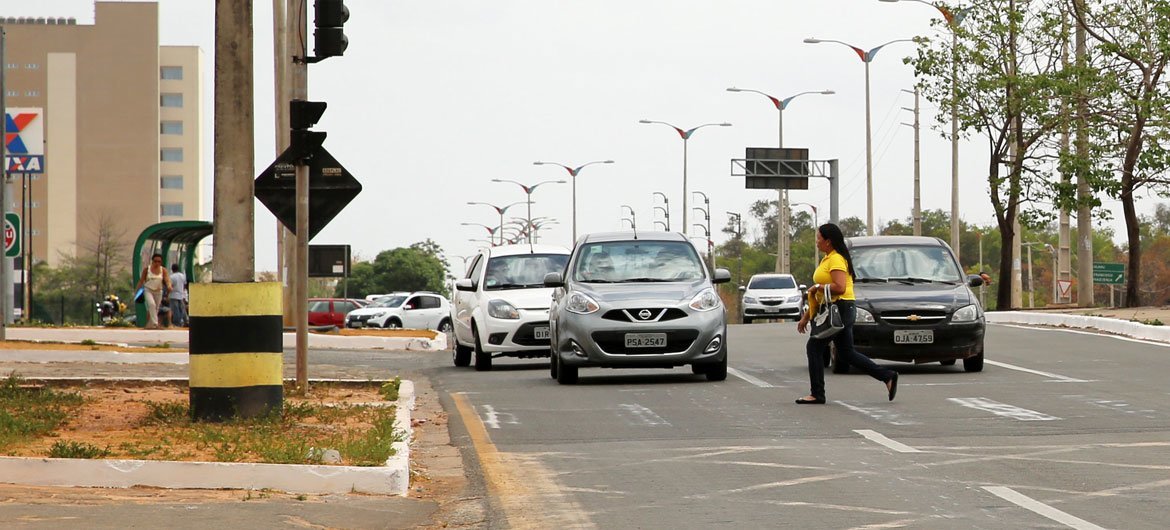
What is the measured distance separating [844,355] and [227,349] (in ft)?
20.2

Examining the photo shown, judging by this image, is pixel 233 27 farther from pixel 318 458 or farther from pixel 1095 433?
pixel 1095 433

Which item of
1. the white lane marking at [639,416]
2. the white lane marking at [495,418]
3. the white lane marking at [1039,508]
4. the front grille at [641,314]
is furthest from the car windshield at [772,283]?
the white lane marking at [1039,508]

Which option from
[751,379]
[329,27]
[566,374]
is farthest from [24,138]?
[329,27]

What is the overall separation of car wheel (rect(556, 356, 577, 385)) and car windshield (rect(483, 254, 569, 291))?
435cm

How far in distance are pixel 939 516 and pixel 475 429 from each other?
5582 millimetres

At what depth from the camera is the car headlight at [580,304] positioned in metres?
18.1

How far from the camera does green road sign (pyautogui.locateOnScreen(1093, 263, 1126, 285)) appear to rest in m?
53.0

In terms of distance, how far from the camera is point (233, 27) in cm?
1211

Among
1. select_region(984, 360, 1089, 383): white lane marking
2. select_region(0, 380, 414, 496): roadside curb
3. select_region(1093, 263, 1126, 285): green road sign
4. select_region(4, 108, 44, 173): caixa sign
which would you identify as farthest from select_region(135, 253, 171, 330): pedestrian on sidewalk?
select_region(1093, 263, 1126, 285): green road sign

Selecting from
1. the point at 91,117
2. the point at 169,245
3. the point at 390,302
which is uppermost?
the point at 91,117

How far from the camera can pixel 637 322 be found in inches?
707

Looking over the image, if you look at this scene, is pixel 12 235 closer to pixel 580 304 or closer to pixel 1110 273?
pixel 580 304

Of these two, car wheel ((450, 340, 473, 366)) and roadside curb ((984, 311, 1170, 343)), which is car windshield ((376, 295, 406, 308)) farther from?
car wheel ((450, 340, 473, 366))

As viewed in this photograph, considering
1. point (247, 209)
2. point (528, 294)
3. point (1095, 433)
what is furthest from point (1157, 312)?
point (247, 209)
